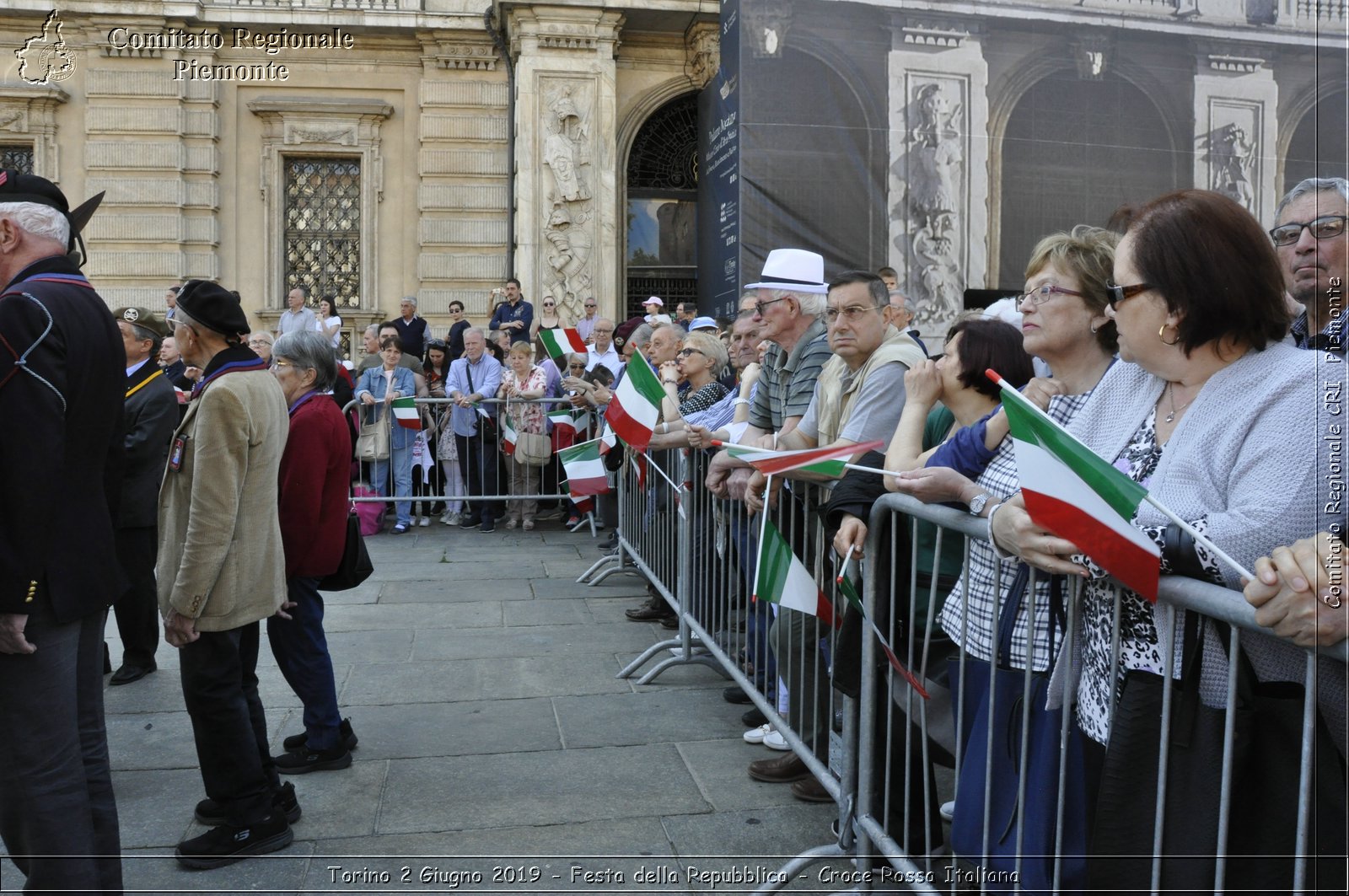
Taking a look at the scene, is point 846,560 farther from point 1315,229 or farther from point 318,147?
point 318,147

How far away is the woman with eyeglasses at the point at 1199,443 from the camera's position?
1927 millimetres

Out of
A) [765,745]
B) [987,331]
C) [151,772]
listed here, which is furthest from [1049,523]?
[151,772]

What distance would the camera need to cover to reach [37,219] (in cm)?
320

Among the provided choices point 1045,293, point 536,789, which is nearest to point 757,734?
point 536,789

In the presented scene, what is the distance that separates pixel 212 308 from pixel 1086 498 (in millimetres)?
3127

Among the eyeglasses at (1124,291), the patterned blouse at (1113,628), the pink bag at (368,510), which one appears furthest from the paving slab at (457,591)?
the eyeglasses at (1124,291)

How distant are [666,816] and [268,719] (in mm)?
2196

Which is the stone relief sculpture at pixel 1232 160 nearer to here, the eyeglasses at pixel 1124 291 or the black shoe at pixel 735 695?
the black shoe at pixel 735 695

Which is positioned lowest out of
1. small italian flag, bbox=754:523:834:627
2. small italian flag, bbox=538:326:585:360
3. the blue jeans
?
the blue jeans

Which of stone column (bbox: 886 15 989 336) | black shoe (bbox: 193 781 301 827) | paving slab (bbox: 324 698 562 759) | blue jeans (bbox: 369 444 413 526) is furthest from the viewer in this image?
stone column (bbox: 886 15 989 336)

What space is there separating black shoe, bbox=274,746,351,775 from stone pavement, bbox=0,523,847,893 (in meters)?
0.04

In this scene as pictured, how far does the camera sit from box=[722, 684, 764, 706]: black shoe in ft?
17.8

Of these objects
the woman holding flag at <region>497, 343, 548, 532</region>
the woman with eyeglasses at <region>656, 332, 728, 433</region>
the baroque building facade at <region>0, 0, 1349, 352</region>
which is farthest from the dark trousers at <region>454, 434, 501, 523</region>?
the baroque building facade at <region>0, 0, 1349, 352</region>

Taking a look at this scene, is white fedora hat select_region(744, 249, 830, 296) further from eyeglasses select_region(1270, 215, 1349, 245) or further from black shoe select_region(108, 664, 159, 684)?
black shoe select_region(108, 664, 159, 684)
